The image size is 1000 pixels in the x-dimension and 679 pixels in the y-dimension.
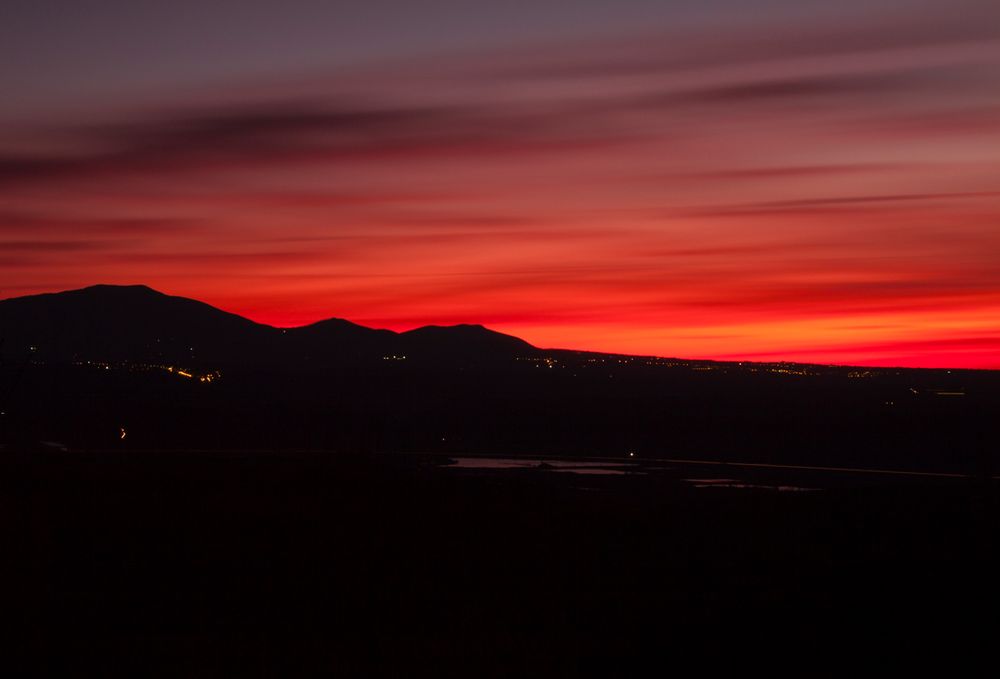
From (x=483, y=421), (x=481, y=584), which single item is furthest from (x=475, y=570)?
(x=483, y=421)

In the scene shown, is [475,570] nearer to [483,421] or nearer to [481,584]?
[481,584]

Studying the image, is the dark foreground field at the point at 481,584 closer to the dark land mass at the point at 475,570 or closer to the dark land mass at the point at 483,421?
the dark land mass at the point at 475,570

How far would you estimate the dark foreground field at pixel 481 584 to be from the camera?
21016mm

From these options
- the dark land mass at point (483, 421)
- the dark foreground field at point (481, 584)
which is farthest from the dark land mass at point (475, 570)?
the dark land mass at point (483, 421)

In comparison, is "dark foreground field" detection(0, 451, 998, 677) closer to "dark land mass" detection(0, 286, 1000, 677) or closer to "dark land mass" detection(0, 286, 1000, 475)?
"dark land mass" detection(0, 286, 1000, 677)

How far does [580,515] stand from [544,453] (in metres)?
59.5

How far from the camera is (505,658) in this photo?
68.1 feet

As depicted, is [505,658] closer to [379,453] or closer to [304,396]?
[379,453]

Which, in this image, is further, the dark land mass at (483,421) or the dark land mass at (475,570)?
the dark land mass at (483,421)

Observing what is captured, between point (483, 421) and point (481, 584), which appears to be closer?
point (481, 584)

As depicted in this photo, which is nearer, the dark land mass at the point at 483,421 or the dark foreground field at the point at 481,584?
the dark foreground field at the point at 481,584

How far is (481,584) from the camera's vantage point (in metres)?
27.6

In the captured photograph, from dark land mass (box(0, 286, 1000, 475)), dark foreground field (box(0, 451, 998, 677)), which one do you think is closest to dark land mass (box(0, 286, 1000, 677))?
dark foreground field (box(0, 451, 998, 677))

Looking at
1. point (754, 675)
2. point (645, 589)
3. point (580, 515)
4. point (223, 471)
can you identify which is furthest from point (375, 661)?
point (223, 471)
